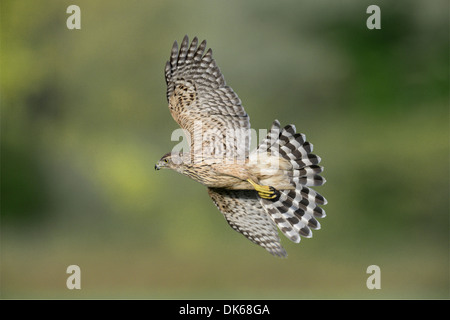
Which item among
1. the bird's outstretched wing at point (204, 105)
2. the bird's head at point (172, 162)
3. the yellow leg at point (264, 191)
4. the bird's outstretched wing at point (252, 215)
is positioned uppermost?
the bird's outstretched wing at point (204, 105)

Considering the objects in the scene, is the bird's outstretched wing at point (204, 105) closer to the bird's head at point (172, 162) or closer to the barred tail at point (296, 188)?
the bird's head at point (172, 162)

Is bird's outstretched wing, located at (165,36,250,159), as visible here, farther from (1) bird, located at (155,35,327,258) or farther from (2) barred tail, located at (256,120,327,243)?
(2) barred tail, located at (256,120,327,243)

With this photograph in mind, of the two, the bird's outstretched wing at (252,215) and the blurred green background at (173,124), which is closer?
the bird's outstretched wing at (252,215)

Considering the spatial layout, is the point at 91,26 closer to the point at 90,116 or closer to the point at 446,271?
the point at 90,116

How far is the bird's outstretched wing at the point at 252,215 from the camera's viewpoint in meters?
4.75

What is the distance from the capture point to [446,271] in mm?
10867

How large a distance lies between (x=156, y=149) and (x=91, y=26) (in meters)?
2.77

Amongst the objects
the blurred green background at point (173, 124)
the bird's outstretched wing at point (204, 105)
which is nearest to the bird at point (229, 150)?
the bird's outstretched wing at point (204, 105)

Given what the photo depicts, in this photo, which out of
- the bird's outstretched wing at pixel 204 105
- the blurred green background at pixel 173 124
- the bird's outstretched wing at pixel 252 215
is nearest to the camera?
the bird's outstretched wing at pixel 204 105

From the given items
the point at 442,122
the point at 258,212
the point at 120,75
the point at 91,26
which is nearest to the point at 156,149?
the point at 120,75

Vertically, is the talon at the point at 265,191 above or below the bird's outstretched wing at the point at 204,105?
below

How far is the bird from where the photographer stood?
175 inches

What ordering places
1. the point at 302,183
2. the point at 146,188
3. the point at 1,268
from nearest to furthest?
the point at 302,183
the point at 1,268
the point at 146,188

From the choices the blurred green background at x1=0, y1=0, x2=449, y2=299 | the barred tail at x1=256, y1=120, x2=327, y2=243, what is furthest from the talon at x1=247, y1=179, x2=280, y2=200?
the blurred green background at x1=0, y1=0, x2=449, y2=299
